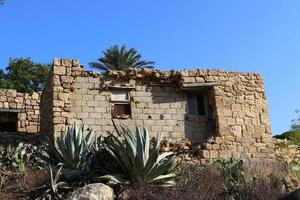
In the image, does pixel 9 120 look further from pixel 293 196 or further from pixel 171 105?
pixel 293 196

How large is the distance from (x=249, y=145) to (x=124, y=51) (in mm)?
15446

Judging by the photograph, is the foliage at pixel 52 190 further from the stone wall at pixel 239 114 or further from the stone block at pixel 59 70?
the stone wall at pixel 239 114

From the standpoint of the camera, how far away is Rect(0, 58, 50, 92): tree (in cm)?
3053

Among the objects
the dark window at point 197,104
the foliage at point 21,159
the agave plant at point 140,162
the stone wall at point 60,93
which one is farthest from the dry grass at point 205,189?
the dark window at point 197,104

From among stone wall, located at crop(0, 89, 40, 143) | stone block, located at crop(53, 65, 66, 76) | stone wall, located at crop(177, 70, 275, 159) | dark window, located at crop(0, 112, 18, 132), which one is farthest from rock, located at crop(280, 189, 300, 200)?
dark window, located at crop(0, 112, 18, 132)

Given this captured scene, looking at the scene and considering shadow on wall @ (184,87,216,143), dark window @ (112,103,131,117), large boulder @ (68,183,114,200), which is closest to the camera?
large boulder @ (68,183,114,200)

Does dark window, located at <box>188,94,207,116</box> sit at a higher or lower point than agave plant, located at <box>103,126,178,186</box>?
higher

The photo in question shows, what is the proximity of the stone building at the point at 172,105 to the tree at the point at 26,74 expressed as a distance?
15154 mm

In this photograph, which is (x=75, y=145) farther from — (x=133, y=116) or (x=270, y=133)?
(x=270, y=133)

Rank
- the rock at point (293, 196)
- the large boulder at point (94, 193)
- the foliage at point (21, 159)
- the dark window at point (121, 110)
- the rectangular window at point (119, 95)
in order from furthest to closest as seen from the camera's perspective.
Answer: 1. the rectangular window at point (119, 95)
2. the dark window at point (121, 110)
3. the foliage at point (21, 159)
4. the rock at point (293, 196)
5. the large boulder at point (94, 193)

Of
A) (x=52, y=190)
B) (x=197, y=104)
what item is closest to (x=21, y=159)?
(x=52, y=190)

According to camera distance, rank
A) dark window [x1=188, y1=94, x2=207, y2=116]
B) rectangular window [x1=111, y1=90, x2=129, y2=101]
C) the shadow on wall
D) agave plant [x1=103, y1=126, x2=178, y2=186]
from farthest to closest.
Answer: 1. dark window [x1=188, y1=94, x2=207, y2=116]
2. the shadow on wall
3. rectangular window [x1=111, y1=90, x2=129, y2=101]
4. agave plant [x1=103, y1=126, x2=178, y2=186]

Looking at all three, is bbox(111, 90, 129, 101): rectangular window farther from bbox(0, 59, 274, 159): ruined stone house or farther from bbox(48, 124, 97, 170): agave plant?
bbox(48, 124, 97, 170): agave plant

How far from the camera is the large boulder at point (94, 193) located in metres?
7.92
